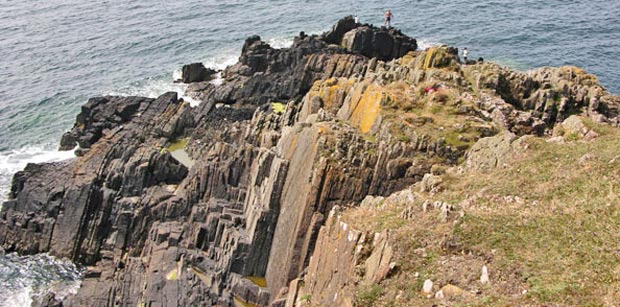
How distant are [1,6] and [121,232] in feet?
329

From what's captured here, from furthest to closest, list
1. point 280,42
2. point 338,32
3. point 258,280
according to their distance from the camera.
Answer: point 280,42, point 338,32, point 258,280

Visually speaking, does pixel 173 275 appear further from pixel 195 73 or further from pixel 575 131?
pixel 195 73

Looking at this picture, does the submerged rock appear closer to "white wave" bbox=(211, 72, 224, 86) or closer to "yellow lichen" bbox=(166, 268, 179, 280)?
"white wave" bbox=(211, 72, 224, 86)

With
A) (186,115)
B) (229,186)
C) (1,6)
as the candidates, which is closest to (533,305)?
(229,186)

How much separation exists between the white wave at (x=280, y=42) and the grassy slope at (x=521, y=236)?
6491 centimetres

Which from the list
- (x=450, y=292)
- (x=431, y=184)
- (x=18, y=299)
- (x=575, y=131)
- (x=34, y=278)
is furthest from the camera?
(x=34, y=278)

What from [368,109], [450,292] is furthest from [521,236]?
[368,109]

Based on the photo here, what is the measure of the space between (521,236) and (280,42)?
7378cm

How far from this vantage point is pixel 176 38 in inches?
3944

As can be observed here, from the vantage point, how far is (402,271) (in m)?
21.4

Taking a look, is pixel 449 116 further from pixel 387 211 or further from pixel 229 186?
pixel 229 186

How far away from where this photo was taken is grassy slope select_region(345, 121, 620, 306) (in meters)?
18.7

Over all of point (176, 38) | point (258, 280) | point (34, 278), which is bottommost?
point (34, 278)

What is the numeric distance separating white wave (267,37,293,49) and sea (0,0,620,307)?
1.39 ft
